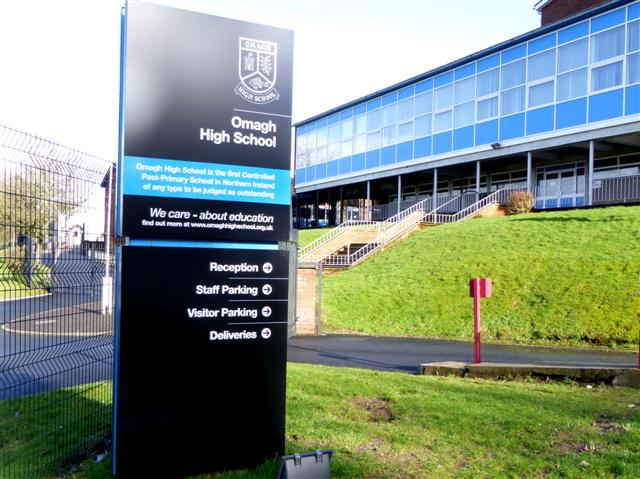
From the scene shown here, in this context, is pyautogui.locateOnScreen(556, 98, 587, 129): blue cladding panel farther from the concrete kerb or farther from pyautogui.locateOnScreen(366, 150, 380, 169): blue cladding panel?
the concrete kerb

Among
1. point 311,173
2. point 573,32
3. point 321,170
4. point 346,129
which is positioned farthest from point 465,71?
point 311,173

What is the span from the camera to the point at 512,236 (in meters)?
18.3

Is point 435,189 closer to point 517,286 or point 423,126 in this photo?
point 423,126

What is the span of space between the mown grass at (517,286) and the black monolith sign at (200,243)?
9189mm

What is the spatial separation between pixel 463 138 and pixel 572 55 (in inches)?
261

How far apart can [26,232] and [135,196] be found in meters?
0.88

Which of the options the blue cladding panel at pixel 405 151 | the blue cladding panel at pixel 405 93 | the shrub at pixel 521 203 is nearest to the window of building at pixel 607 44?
the shrub at pixel 521 203

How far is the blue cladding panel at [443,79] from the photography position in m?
30.6

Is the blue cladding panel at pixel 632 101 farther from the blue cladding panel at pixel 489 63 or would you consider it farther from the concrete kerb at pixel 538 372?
the concrete kerb at pixel 538 372

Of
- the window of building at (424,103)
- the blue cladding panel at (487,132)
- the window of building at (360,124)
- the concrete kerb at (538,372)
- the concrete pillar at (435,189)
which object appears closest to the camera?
the concrete kerb at (538,372)

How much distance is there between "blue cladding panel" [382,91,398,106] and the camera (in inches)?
1342

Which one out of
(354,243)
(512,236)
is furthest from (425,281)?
(354,243)

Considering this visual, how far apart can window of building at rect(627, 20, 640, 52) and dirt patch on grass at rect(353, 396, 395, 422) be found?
21857mm

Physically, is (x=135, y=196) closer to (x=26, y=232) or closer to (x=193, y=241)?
(x=193, y=241)
